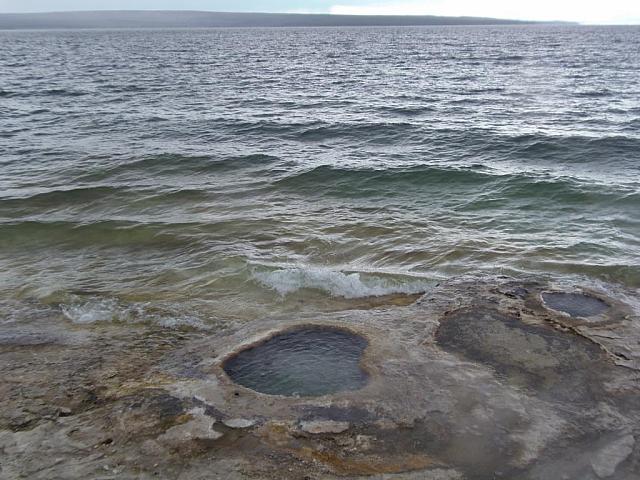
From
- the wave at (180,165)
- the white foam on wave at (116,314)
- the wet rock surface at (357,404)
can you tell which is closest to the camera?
the wet rock surface at (357,404)

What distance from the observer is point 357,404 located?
570cm

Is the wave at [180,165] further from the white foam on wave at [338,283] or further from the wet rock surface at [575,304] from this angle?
the wet rock surface at [575,304]

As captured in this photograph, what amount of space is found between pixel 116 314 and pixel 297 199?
7215mm

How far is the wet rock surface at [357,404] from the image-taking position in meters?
4.86

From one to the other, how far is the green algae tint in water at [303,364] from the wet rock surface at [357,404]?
5.4 inches

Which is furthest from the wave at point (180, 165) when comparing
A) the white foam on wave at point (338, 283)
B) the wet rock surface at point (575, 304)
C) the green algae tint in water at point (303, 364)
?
the wet rock surface at point (575, 304)

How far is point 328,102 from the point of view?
30.8 meters

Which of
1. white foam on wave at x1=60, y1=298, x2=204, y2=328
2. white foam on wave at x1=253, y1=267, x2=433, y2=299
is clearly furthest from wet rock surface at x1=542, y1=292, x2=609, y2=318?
white foam on wave at x1=60, y1=298, x2=204, y2=328

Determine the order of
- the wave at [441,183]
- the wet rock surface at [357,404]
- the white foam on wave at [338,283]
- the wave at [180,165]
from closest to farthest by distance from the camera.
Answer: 1. the wet rock surface at [357,404]
2. the white foam on wave at [338,283]
3. the wave at [441,183]
4. the wave at [180,165]

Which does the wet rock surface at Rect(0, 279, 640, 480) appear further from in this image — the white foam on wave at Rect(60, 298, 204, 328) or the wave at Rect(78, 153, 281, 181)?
the wave at Rect(78, 153, 281, 181)

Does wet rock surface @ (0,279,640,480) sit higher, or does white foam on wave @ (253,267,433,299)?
wet rock surface @ (0,279,640,480)

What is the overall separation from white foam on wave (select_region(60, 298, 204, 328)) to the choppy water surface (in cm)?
4

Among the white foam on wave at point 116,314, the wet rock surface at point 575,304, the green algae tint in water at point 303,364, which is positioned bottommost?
the white foam on wave at point 116,314

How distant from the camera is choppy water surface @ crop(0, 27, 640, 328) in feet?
30.3
